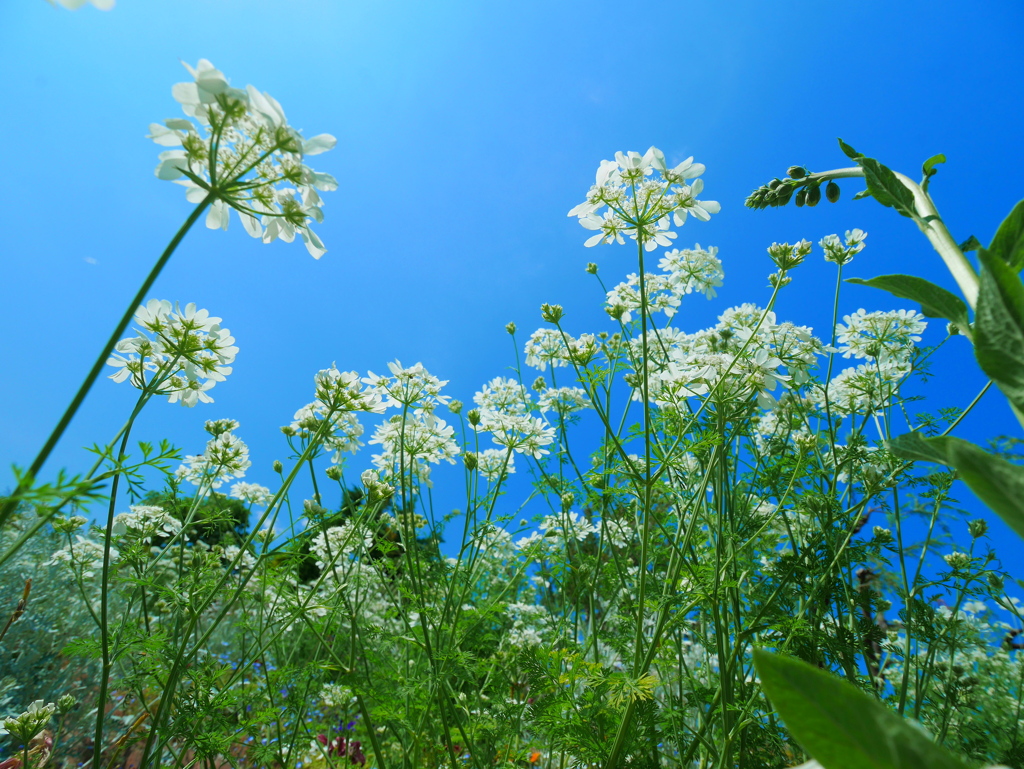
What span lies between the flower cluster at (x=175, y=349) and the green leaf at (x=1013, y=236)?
6.37 feet

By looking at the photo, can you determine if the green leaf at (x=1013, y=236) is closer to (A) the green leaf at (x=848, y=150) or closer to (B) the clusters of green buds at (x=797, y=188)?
(A) the green leaf at (x=848, y=150)

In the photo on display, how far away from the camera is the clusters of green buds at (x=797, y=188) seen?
1.26m

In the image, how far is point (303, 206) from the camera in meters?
1.34

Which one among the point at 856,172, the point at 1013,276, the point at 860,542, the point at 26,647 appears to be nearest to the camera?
the point at 1013,276

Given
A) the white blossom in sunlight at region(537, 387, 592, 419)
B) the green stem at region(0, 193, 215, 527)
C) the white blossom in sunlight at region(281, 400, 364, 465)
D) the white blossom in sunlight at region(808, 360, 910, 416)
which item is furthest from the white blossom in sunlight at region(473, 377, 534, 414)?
the green stem at region(0, 193, 215, 527)

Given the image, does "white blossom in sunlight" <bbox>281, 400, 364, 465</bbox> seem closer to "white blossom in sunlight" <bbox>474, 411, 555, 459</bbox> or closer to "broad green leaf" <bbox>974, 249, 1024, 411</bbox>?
"white blossom in sunlight" <bbox>474, 411, 555, 459</bbox>

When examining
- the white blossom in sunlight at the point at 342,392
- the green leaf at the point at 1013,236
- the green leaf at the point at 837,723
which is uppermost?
the white blossom in sunlight at the point at 342,392

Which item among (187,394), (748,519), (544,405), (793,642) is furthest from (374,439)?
(793,642)

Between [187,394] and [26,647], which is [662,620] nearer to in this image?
[187,394]

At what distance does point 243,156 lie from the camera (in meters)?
1.16

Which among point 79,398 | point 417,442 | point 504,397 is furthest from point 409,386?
point 79,398

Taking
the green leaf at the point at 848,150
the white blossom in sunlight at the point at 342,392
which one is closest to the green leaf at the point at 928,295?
the green leaf at the point at 848,150

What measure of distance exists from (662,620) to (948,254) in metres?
1.48

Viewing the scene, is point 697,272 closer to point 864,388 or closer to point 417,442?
point 864,388
